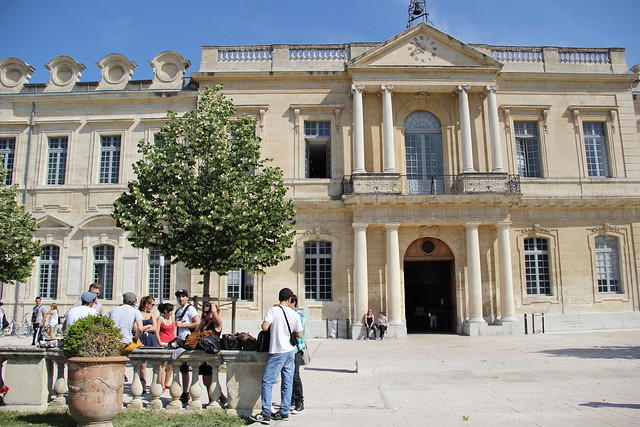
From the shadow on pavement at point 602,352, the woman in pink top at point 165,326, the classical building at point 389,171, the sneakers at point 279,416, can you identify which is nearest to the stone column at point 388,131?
the classical building at point 389,171

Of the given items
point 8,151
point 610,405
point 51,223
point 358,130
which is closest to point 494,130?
point 358,130

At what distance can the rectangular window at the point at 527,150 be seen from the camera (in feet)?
76.3

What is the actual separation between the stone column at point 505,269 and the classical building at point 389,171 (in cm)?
6

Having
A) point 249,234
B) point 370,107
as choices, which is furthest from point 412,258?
point 249,234

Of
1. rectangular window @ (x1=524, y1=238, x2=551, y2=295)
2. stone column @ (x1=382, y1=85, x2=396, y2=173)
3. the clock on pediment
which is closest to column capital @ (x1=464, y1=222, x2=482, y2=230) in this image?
rectangular window @ (x1=524, y1=238, x2=551, y2=295)

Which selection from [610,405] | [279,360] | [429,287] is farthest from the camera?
[429,287]

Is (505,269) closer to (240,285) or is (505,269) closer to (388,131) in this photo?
(388,131)

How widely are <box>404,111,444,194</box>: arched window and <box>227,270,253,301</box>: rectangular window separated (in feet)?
27.7

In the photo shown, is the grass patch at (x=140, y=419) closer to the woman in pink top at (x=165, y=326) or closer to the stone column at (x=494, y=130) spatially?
the woman in pink top at (x=165, y=326)

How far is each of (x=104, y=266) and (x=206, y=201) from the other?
10.8 meters

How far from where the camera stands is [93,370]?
687 cm

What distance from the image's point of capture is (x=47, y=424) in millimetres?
7145

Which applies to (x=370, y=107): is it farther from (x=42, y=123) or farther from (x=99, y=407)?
(x=99, y=407)

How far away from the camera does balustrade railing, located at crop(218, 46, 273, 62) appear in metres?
23.4
